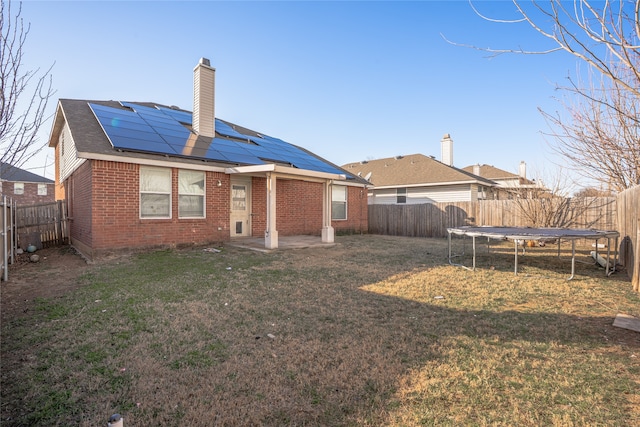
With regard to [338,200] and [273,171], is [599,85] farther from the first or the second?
[338,200]

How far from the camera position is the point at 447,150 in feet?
76.3

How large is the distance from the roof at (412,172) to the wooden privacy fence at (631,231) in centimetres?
1157

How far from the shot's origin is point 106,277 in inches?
248

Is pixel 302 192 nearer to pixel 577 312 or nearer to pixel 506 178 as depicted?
pixel 577 312

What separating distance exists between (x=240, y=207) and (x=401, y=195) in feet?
45.5

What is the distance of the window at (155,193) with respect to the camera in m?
9.15

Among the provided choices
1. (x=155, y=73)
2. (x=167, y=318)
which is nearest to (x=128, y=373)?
(x=167, y=318)

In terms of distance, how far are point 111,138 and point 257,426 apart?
9.70m

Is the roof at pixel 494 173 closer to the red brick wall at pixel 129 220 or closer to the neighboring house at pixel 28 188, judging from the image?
the red brick wall at pixel 129 220

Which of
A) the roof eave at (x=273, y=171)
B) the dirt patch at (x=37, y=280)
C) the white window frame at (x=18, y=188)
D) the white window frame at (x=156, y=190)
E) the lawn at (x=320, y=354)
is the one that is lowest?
the lawn at (x=320, y=354)

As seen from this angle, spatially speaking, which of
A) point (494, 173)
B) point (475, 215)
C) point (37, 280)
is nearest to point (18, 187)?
point (37, 280)

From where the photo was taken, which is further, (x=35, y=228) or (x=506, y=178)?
(x=506, y=178)

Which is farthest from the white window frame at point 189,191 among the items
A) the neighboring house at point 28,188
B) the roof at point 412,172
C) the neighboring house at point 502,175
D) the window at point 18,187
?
the window at point 18,187

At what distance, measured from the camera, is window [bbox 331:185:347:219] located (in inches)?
613
